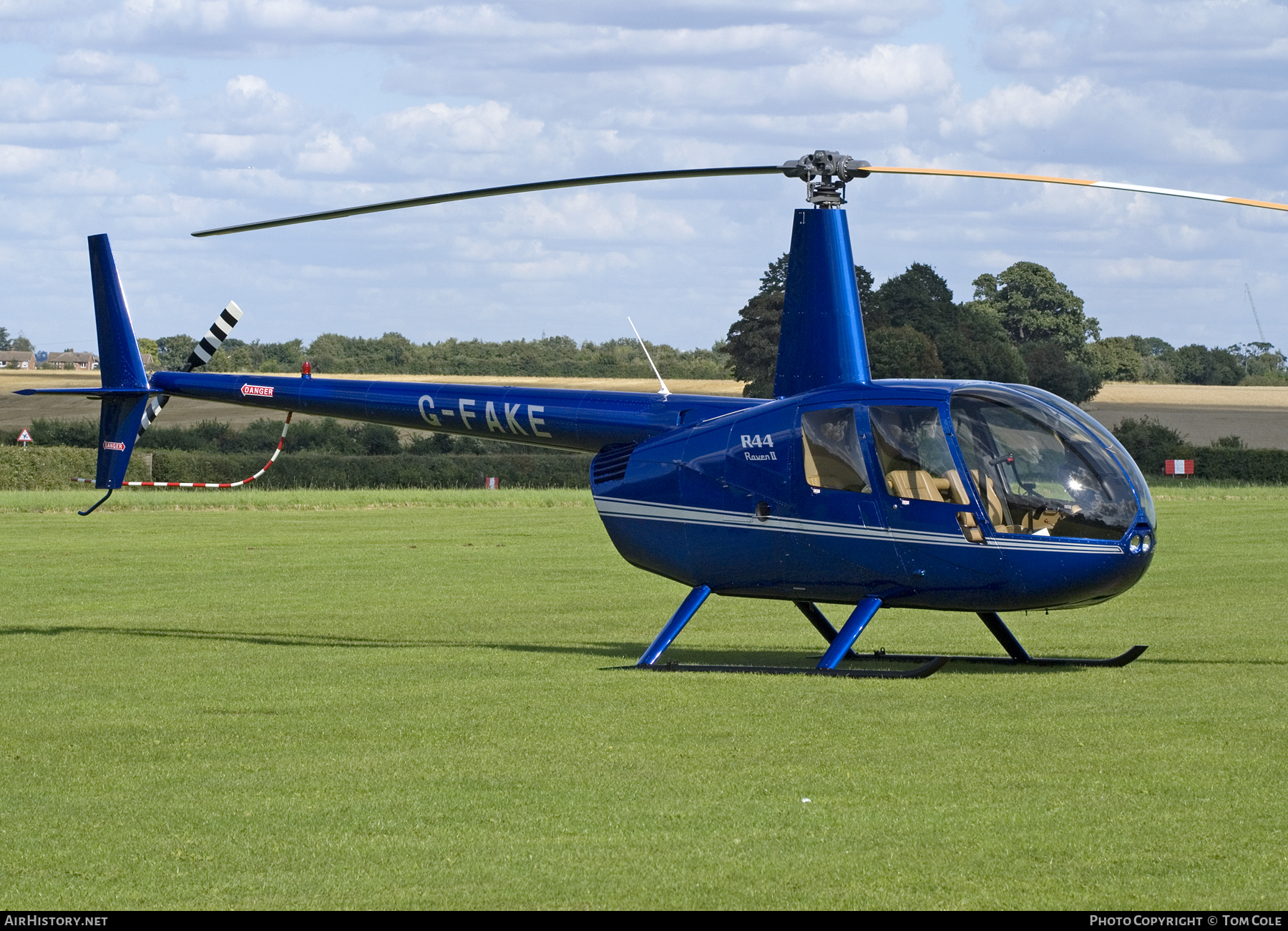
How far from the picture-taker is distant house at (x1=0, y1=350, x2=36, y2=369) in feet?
513

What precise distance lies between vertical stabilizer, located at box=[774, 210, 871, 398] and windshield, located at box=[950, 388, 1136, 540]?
5.10 ft

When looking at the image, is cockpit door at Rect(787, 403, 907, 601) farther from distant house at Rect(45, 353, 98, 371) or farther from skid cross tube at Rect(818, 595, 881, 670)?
distant house at Rect(45, 353, 98, 371)

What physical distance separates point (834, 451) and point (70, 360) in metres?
158

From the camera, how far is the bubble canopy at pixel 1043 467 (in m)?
11.5

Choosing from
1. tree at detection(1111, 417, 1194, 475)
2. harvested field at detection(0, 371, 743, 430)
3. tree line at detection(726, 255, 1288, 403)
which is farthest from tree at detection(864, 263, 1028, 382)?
tree at detection(1111, 417, 1194, 475)

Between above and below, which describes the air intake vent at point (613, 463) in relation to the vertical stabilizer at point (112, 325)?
below

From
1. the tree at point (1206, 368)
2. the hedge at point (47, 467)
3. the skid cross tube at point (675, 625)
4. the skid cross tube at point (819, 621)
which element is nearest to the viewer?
the skid cross tube at point (675, 625)

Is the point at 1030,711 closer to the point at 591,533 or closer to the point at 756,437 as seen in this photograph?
the point at 756,437

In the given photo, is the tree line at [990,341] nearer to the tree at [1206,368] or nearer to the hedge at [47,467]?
the tree at [1206,368]

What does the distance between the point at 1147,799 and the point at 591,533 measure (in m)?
25.7

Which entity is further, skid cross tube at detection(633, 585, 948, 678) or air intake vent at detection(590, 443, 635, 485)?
air intake vent at detection(590, 443, 635, 485)

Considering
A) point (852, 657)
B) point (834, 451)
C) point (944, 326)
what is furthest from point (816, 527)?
point (944, 326)

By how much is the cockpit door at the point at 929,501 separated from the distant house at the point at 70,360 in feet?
473

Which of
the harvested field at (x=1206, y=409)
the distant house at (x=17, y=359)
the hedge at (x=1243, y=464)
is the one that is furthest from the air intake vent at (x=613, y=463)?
the distant house at (x=17, y=359)
